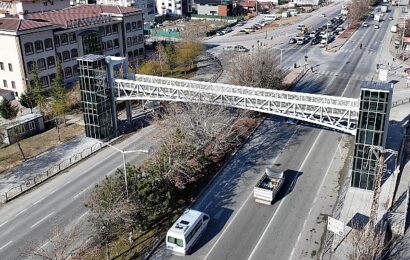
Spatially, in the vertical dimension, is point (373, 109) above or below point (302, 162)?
above

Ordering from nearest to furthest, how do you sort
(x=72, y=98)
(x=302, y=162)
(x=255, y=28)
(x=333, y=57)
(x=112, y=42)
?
1. (x=302, y=162)
2. (x=72, y=98)
3. (x=112, y=42)
4. (x=333, y=57)
5. (x=255, y=28)

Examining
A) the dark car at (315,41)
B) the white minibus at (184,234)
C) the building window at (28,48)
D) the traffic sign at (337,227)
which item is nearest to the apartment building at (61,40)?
the building window at (28,48)

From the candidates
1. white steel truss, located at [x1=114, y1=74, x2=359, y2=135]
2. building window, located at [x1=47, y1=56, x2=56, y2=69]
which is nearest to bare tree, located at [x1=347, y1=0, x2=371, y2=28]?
white steel truss, located at [x1=114, y1=74, x2=359, y2=135]

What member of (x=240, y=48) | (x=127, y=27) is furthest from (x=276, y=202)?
(x=240, y=48)

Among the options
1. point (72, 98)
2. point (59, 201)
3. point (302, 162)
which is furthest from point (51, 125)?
point (302, 162)

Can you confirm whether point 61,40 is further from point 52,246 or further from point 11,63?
point 52,246

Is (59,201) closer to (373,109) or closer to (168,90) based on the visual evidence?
(168,90)
